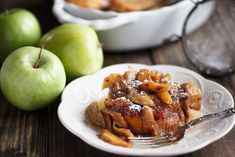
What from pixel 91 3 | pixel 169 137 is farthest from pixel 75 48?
pixel 169 137

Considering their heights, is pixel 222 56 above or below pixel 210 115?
below

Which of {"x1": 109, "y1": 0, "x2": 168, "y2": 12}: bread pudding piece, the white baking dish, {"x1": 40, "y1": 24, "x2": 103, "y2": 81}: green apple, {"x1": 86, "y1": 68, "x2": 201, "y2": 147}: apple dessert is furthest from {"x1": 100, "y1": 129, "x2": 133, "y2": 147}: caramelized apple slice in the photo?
{"x1": 109, "y1": 0, "x2": 168, "y2": 12}: bread pudding piece

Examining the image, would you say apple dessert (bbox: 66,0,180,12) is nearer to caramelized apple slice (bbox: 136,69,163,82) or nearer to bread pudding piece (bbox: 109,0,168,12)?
bread pudding piece (bbox: 109,0,168,12)

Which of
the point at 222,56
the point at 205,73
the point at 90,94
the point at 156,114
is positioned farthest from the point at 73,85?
the point at 222,56

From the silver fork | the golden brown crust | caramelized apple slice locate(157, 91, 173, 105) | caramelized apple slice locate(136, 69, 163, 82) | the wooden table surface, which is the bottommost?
the wooden table surface

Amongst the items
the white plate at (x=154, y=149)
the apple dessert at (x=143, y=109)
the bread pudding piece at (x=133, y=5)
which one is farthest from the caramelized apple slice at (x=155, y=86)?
the bread pudding piece at (x=133, y=5)

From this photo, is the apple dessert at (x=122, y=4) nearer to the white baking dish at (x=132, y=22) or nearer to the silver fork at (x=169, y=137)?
the white baking dish at (x=132, y=22)

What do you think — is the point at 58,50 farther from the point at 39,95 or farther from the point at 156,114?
the point at 156,114

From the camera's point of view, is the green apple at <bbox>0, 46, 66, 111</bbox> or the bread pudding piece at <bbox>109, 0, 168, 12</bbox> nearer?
the green apple at <bbox>0, 46, 66, 111</bbox>
